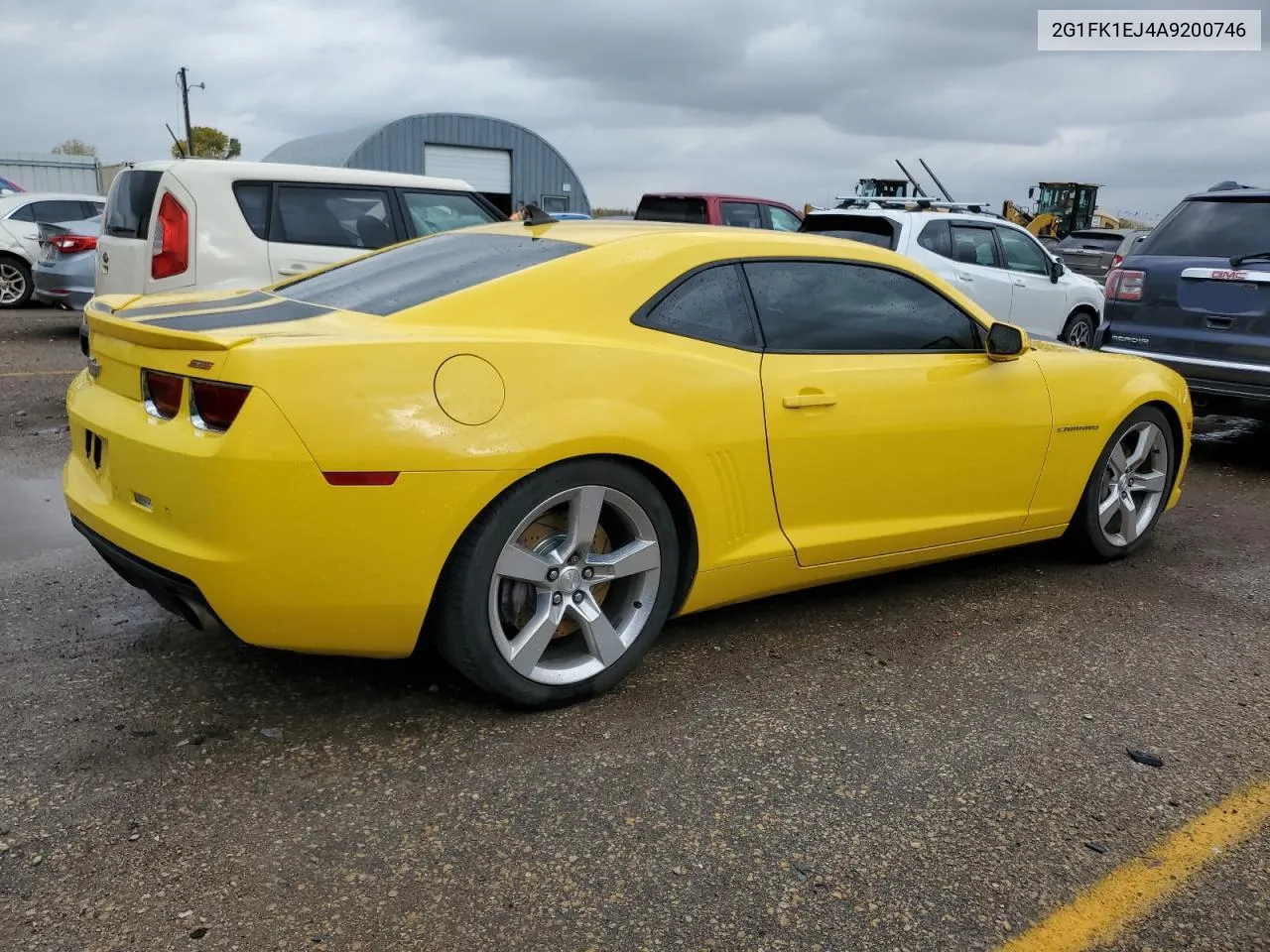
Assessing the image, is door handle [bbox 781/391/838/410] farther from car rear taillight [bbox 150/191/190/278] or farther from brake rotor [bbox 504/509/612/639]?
car rear taillight [bbox 150/191/190/278]

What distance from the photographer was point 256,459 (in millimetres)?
2557

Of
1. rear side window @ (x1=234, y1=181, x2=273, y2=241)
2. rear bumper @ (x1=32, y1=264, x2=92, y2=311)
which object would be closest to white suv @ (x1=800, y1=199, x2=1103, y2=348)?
rear side window @ (x1=234, y1=181, x2=273, y2=241)

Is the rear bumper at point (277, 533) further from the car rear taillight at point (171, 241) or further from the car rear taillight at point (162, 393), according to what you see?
the car rear taillight at point (171, 241)

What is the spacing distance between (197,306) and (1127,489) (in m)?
3.87

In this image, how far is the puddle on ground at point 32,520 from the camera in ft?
→ 14.5

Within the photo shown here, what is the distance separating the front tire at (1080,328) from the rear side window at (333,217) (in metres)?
7.01

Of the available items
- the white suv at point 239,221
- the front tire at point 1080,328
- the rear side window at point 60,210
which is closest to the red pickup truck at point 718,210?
the front tire at point 1080,328

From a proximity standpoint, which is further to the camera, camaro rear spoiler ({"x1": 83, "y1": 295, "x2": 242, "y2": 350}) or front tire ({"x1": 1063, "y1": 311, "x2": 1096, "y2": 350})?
front tire ({"x1": 1063, "y1": 311, "x2": 1096, "y2": 350})

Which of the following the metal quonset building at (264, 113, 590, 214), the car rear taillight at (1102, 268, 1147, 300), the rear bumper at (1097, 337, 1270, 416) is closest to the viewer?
the rear bumper at (1097, 337, 1270, 416)

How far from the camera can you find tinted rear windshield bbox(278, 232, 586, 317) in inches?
126

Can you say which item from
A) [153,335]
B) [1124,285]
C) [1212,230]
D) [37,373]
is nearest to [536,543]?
[153,335]

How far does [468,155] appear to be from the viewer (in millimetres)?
33344

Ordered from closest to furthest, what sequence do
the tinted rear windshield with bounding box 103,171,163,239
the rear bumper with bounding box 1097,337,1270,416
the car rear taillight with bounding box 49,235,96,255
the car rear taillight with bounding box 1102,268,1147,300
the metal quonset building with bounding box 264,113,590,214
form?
the rear bumper with bounding box 1097,337,1270,416 < the tinted rear windshield with bounding box 103,171,163,239 < the car rear taillight with bounding box 1102,268,1147,300 < the car rear taillight with bounding box 49,235,96,255 < the metal quonset building with bounding box 264,113,590,214

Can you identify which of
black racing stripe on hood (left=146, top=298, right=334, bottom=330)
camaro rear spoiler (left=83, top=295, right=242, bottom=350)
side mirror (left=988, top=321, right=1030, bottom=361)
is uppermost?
black racing stripe on hood (left=146, top=298, right=334, bottom=330)
